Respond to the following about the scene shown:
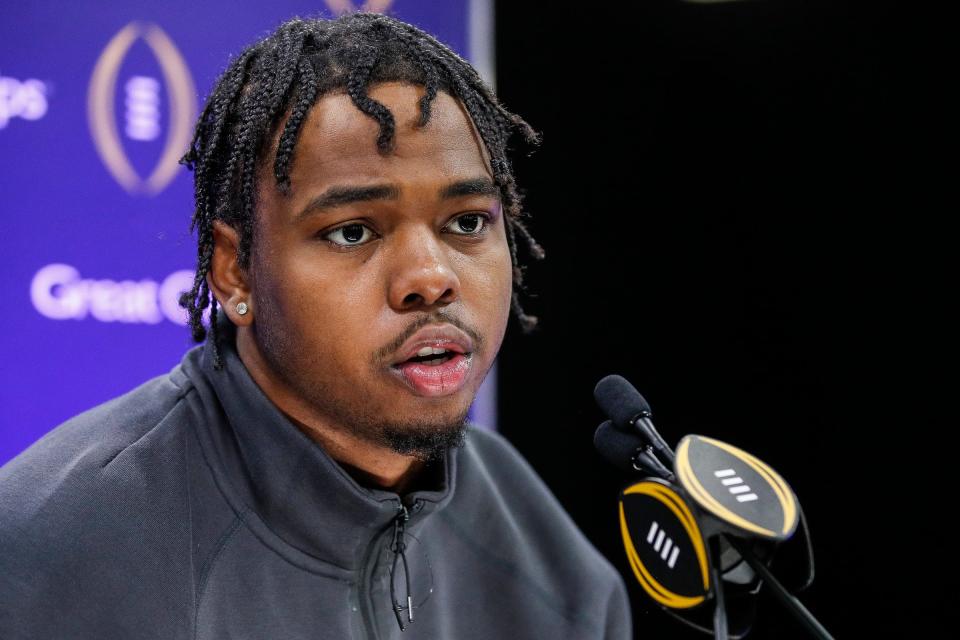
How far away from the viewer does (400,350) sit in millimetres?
1588

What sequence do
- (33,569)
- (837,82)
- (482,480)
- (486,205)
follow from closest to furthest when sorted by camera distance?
(33,569) < (486,205) < (482,480) < (837,82)

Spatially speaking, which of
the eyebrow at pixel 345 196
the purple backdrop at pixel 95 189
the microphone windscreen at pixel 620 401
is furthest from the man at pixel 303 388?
the purple backdrop at pixel 95 189

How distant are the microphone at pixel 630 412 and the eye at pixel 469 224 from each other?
17.7 inches

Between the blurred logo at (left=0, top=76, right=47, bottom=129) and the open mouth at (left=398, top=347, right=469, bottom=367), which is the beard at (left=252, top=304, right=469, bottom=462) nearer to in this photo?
the open mouth at (left=398, top=347, right=469, bottom=367)

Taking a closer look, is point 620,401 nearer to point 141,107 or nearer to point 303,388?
point 303,388

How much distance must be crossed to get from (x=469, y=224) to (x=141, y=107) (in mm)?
1230

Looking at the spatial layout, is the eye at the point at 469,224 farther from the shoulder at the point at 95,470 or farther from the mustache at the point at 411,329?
the shoulder at the point at 95,470

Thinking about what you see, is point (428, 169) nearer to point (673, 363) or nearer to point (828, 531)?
point (673, 363)

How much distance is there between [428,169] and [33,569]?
2.59 ft

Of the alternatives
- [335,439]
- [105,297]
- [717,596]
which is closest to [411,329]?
[335,439]

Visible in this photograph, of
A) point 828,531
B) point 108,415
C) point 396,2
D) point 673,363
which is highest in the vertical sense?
point 396,2

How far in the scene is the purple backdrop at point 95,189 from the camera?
8.15 ft

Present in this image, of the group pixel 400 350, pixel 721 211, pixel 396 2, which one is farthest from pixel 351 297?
pixel 721 211

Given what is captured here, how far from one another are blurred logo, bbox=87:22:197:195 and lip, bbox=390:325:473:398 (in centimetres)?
126
